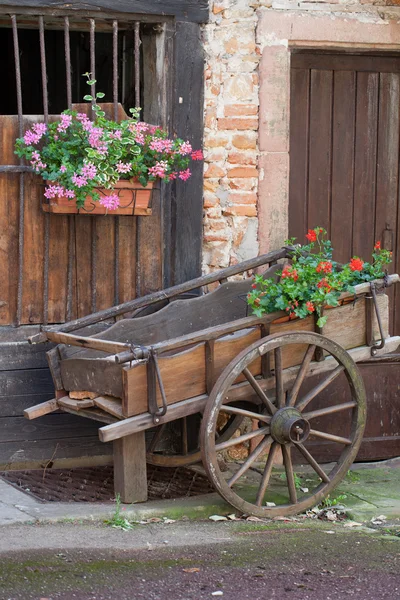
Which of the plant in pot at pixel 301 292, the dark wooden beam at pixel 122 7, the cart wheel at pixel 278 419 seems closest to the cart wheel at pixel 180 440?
the cart wheel at pixel 278 419

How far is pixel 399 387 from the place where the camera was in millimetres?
6508

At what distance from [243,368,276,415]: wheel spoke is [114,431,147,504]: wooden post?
1.98 ft

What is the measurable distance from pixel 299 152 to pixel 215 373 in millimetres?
1876

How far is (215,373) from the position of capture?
4.96 metres

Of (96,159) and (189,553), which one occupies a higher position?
(96,159)

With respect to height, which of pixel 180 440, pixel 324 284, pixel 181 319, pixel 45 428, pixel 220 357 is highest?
pixel 324 284

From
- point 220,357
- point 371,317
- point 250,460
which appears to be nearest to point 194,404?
point 220,357

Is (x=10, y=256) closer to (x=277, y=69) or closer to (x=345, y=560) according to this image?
(x=277, y=69)

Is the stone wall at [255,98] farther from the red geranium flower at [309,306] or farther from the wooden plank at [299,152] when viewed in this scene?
the red geranium flower at [309,306]

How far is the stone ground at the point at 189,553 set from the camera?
400 cm

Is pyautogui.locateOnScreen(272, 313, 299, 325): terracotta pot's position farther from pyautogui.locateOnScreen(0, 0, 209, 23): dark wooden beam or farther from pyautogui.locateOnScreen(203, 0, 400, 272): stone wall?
pyautogui.locateOnScreen(0, 0, 209, 23): dark wooden beam

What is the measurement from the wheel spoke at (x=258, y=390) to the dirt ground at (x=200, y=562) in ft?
1.91

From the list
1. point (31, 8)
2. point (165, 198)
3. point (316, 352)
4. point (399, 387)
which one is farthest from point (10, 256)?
point (399, 387)

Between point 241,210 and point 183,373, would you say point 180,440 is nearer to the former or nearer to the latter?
point 183,373
